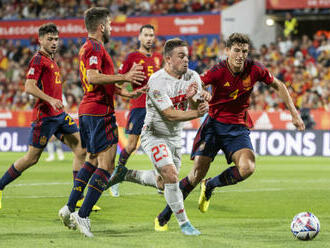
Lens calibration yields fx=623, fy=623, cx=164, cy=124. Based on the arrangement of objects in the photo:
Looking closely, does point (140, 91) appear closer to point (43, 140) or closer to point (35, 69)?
point (35, 69)

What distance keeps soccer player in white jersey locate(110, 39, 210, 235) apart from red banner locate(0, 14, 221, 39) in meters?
19.5

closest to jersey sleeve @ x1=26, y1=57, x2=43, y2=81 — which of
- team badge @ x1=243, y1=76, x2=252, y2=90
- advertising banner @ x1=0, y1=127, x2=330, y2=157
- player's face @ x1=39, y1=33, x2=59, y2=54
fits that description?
player's face @ x1=39, y1=33, x2=59, y2=54

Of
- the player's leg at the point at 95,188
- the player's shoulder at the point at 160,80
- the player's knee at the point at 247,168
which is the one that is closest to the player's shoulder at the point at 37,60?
the player's leg at the point at 95,188

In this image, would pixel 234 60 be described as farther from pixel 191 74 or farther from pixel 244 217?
pixel 244 217

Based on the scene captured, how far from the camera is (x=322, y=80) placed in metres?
22.0

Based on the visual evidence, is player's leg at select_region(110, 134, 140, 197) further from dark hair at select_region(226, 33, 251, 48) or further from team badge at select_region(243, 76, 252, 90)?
dark hair at select_region(226, 33, 251, 48)

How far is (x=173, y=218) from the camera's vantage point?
24.9ft

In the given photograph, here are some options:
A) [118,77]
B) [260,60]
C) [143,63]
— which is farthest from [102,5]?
[118,77]

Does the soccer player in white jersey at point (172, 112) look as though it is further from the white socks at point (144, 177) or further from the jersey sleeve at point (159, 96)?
the white socks at point (144, 177)

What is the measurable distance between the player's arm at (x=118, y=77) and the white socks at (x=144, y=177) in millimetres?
2333

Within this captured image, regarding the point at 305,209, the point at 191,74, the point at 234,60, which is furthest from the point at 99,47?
the point at 305,209

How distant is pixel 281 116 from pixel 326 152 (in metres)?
1.81

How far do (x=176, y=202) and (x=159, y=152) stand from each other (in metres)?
0.55

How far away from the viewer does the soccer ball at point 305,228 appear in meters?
6.05
